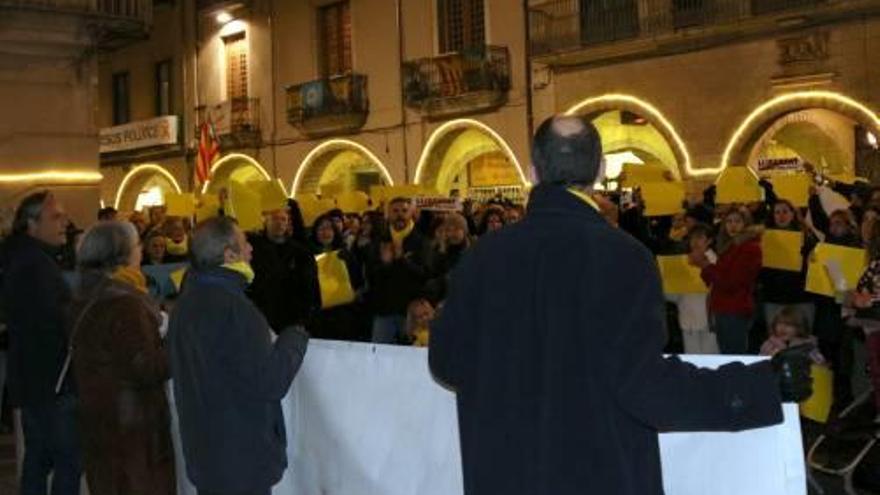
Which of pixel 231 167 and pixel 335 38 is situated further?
pixel 231 167

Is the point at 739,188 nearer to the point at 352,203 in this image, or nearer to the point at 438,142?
the point at 352,203

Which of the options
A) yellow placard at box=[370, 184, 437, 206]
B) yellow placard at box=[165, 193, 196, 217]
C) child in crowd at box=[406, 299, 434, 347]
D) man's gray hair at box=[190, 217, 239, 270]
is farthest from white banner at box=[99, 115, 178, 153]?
man's gray hair at box=[190, 217, 239, 270]

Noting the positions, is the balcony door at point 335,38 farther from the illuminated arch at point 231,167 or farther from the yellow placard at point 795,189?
the yellow placard at point 795,189

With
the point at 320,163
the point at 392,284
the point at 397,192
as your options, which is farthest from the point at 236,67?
the point at 392,284

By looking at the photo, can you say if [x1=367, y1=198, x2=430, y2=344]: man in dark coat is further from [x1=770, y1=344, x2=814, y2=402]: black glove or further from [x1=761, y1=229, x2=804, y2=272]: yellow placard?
[x1=770, y1=344, x2=814, y2=402]: black glove

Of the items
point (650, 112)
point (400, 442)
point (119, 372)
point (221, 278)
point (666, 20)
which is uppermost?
point (666, 20)

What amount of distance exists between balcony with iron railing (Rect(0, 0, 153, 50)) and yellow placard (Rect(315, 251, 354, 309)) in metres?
6.41

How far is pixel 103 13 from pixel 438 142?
35.5ft

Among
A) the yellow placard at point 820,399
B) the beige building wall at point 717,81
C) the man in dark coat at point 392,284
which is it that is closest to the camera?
the yellow placard at point 820,399

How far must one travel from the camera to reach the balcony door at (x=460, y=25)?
23188 millimetres

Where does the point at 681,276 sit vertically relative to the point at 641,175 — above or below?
below

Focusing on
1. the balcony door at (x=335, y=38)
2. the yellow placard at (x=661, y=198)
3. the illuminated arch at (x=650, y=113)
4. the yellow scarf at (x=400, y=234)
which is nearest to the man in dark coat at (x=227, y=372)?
the yellow scarf at (x=400, y=234)

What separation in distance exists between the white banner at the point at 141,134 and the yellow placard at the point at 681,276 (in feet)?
74.1

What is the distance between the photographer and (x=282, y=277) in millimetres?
8812
